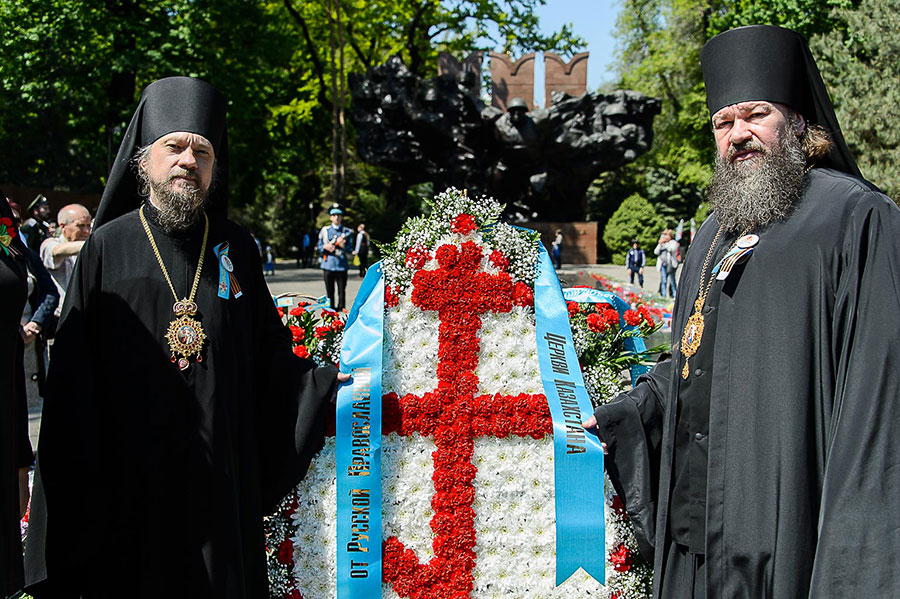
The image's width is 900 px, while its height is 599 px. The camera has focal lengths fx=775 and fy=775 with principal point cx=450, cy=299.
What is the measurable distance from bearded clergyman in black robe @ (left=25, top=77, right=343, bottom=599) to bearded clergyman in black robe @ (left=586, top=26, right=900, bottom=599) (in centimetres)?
173

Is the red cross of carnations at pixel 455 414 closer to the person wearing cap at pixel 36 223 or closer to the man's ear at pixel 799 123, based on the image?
the man's ear at pixel 799 123

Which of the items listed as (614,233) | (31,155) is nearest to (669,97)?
(614,233)

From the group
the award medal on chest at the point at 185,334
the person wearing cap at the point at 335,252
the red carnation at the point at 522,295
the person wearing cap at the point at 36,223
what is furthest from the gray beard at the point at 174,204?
the person wearing cap at the point at 335,252

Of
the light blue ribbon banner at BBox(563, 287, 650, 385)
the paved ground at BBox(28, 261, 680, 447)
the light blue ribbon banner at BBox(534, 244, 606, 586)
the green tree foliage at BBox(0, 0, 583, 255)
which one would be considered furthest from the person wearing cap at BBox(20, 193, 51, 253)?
the green tree foliage at BBox(0, 0, 583, 255)

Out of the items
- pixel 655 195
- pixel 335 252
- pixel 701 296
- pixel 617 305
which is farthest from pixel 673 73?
pixel 701 296

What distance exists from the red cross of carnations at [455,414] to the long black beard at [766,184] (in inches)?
56.8

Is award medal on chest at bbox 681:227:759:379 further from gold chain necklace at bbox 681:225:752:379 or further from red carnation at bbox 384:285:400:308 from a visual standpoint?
red carnation at bbox 384:285:400:308

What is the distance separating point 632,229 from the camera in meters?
33.6

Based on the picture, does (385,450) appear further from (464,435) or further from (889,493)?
(889,493)

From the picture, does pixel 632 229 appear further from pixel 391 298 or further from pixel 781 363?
pixel 781 363

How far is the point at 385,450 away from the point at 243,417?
842 millimetres

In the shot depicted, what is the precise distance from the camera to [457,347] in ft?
12.8

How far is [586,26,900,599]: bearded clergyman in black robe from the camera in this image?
2.25 metres

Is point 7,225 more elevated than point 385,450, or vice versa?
point 7,225
